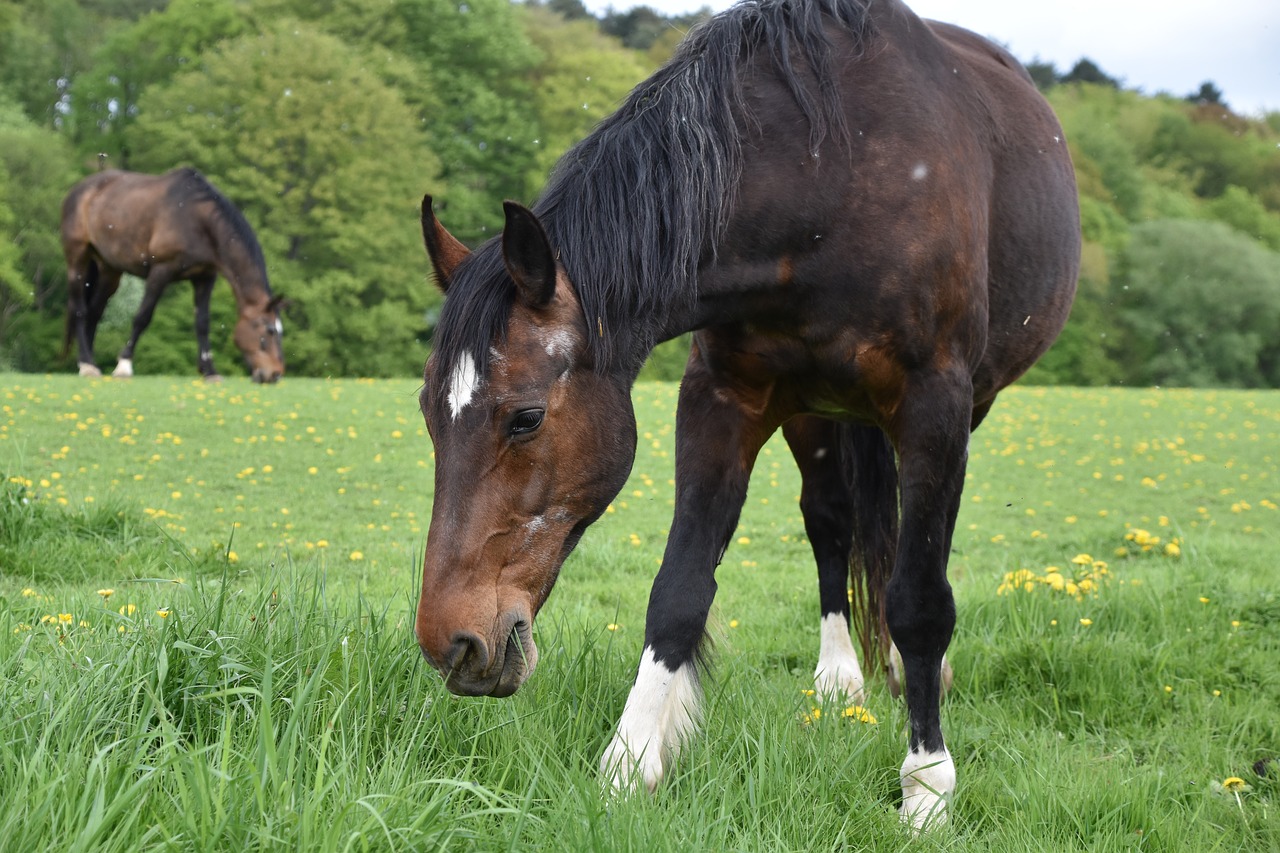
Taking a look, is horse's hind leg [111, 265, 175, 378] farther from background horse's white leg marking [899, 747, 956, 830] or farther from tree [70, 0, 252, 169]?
tree [70, 0, 252, 169]

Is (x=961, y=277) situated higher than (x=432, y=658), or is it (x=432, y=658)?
(x=961, y=277)

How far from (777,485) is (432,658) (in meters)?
9.40

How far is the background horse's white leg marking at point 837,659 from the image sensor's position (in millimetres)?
4449

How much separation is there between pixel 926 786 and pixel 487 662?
4.46 ft

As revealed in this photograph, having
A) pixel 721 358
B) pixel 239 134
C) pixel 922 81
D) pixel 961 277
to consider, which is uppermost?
pixel 239 134

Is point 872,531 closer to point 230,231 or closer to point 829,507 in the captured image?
point 829,507

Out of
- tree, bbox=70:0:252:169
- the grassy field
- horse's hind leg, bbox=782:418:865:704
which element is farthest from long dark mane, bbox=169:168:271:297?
tree, bbox=70:0:252:169

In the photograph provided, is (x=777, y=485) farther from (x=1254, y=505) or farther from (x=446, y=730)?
(x=446, y=730)

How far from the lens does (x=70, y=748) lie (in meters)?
2.40

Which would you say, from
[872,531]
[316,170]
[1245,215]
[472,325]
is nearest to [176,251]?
[316,170]

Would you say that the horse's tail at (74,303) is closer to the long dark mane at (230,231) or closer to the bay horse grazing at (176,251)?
the bay horse grazing at (176,251)

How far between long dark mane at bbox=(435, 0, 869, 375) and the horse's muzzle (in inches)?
27.1

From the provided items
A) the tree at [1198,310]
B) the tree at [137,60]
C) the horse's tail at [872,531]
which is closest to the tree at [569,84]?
the tree at [137,60]

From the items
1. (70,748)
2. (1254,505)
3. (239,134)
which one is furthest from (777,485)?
Result: (239,134)
